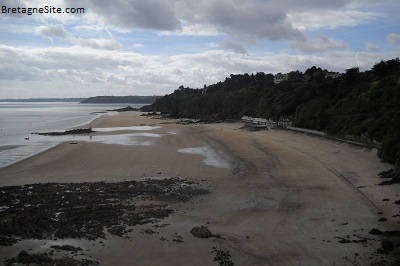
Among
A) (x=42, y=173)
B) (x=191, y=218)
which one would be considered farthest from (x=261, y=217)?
(x=42, y=173)

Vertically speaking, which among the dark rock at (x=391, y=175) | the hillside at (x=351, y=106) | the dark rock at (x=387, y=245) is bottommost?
the dark rock at (x=387, y=245)

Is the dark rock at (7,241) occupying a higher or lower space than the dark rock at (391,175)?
lower

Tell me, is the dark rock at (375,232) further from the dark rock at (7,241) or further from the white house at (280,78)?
the white house at (280,78)

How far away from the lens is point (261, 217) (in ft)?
40.1

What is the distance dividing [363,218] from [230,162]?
11.8 metres

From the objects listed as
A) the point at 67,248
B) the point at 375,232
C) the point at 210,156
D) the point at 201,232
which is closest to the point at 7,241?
the point at 67,248

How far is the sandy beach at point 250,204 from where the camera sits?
944 centimetres

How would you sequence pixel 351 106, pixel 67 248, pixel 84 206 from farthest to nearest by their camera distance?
pixel 351 106
pixel 84 206
pixel 67 248

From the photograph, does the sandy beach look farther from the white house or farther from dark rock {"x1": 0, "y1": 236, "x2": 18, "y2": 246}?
the white house

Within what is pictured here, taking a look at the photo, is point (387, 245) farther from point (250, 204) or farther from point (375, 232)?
point (250, 204)

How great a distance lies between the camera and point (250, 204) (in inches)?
543

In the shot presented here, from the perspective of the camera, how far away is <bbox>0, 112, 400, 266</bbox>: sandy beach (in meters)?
9.44

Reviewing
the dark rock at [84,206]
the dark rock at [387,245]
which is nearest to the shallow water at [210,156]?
the dark rock at [84,206]

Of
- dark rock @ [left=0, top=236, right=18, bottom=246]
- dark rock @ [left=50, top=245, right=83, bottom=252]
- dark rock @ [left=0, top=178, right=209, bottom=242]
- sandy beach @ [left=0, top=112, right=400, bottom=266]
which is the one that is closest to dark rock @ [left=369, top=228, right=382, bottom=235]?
sandy beach @ [left=0, top=112, right=400, bottom=266]
